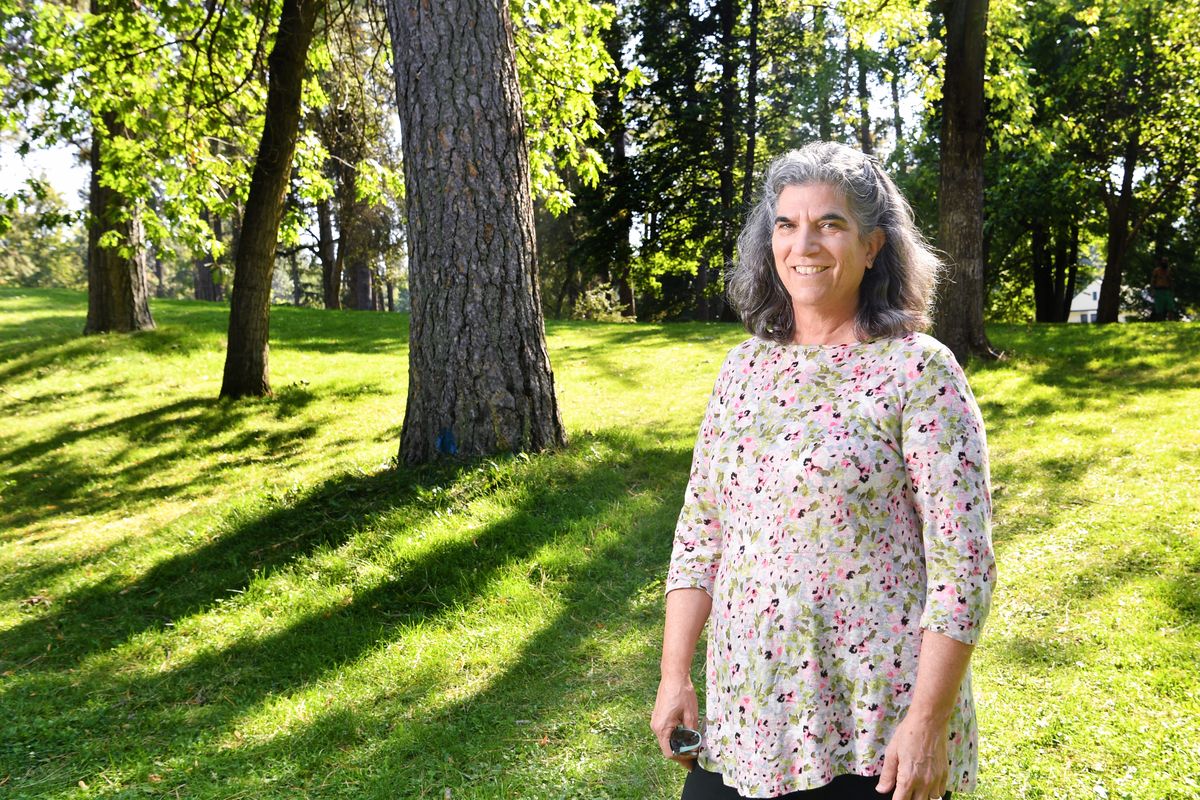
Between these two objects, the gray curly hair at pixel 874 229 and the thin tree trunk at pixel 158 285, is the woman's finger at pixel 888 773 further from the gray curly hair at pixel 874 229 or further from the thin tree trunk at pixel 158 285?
the thin tree trunk at pixel 158 285

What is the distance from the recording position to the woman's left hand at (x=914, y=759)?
5.69ft

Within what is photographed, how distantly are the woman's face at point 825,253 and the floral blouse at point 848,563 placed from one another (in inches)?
5.2

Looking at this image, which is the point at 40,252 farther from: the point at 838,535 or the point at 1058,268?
the point at 838,535

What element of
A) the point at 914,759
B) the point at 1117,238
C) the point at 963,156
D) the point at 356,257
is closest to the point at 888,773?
the point at 914,759

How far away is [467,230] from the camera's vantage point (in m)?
6.52

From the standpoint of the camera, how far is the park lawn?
4008 millimetres

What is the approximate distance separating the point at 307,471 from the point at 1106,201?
79.0 feet

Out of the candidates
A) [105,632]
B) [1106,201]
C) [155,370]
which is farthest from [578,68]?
[1106,201]

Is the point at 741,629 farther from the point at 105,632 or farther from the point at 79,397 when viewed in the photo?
the point at 79,397

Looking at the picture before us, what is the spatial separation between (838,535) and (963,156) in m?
10.6

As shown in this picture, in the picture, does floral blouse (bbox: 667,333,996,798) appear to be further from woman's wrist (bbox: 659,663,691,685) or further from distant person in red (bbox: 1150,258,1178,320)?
distant person in red (bbox: 1150,258,1178,320)

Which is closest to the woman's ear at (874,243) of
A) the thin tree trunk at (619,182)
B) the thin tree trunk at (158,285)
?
the thin tree trunk at (619,182)

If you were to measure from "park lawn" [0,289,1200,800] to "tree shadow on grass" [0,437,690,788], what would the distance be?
0.02m

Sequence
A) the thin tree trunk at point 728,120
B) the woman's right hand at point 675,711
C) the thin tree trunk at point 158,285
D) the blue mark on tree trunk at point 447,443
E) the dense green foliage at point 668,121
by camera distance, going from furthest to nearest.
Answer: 1. the thin tree trunk at point 158,285
2. the thin tree trunk at point 728,120
3. the dense green foliage at point 668,121
4. the blue mark on tree trunk at point 447,443
5. the woman's right hand at point 675,711
